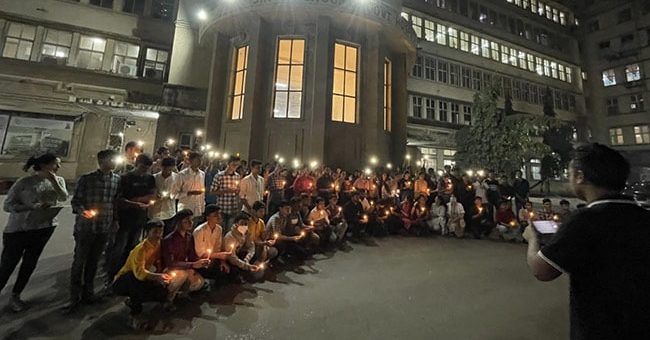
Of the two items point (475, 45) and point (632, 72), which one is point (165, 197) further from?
point (632, 72)

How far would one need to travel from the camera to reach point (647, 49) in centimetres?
2928

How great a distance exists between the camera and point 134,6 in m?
16.8

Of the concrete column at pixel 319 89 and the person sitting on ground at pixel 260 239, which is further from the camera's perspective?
the concrete column at pixel 319 89

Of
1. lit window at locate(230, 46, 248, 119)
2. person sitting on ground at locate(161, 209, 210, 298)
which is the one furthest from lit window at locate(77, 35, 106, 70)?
person sitting on ground at locate(161, 209, 210, 298)

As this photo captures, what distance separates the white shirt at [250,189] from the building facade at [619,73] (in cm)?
3784

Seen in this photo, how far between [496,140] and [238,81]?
15158 mm

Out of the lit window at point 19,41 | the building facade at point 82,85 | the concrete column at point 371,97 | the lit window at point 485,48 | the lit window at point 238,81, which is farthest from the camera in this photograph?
the lit window at point 485,48

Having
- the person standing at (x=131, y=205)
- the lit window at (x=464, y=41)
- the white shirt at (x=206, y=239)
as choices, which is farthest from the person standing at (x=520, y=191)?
the lit window at (x=464, y=41)

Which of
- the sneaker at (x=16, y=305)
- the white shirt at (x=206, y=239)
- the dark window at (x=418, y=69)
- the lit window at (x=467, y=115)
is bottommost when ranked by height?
the sneaker at (x=16, y=305)

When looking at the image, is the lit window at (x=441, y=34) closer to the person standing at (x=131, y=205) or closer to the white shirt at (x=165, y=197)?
the white shirt at (x=165, y=197)

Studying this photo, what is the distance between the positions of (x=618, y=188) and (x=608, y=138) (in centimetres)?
4169

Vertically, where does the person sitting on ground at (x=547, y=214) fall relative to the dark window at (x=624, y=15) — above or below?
below

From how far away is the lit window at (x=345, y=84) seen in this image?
12.9 meters

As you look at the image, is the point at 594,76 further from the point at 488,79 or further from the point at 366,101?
the point at 366,101
